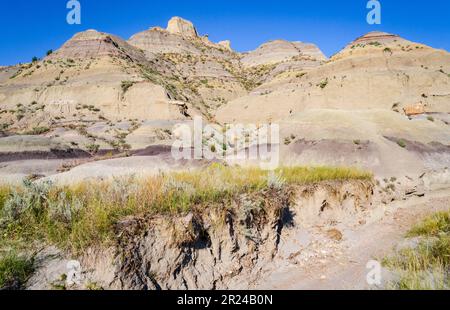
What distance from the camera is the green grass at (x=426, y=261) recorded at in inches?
172

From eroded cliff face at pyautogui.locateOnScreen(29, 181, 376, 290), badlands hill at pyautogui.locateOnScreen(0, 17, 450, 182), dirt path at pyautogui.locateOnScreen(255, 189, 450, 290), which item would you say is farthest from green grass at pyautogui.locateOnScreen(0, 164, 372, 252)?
badlands hill at pyautogui.locateOnScreen(0, 17, 450, 182)

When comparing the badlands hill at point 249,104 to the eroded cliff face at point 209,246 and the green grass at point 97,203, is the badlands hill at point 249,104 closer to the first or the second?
the eroded cliff face at point 209,246

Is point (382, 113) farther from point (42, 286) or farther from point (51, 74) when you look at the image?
point (51, 74)

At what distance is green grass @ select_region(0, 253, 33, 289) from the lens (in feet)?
11.8

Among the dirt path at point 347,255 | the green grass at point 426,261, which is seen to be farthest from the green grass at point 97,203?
the green grass at point 426,261

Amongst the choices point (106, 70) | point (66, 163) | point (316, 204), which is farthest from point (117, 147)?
point (106, 70)

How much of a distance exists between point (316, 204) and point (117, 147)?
66.0 feet

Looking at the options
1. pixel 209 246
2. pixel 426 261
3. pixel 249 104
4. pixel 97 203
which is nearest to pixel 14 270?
pixel 97 203

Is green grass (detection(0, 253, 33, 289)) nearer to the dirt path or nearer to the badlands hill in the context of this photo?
the dirt path

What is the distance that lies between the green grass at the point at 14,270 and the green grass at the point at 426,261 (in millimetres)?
5589

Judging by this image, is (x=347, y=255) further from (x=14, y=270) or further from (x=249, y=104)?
(x=249, y=104)

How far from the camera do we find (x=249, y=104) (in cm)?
4531

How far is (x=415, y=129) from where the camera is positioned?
2180 centimetres

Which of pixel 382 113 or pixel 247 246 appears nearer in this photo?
pixel 247 246
